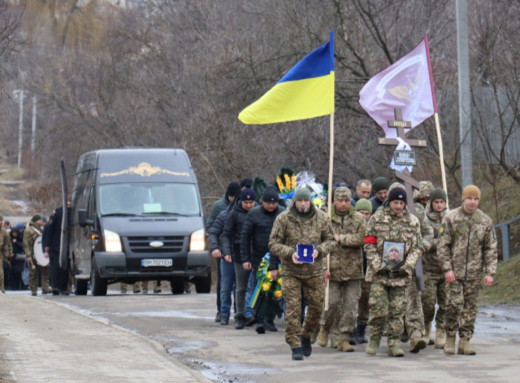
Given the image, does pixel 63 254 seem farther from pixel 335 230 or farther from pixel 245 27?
pixel 335 230

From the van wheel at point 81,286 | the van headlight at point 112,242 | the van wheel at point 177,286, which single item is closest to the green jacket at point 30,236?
the van wheel at point 81,286

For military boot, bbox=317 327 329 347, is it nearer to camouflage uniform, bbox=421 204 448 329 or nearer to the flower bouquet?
camouflage uniform, bbox=421 204 448 329

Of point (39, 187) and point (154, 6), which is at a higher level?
point (154, 6)

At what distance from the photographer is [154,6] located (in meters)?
→ 45.6

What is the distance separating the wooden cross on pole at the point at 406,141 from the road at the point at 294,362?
5.40ft

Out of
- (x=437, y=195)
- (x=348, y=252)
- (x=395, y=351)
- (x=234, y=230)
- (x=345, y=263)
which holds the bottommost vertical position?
(x=395, y=351)

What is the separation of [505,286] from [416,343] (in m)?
9.26

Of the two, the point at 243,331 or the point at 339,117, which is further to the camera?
the point at 339,117

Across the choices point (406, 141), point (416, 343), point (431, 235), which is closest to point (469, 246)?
point (431, 235)

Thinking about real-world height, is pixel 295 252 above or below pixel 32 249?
below

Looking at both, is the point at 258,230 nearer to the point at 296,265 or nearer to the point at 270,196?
the point at 270,196

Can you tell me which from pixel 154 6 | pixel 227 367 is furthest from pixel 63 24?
pixel 227 367

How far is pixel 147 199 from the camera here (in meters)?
25.0

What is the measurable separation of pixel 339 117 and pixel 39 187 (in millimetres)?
32095
